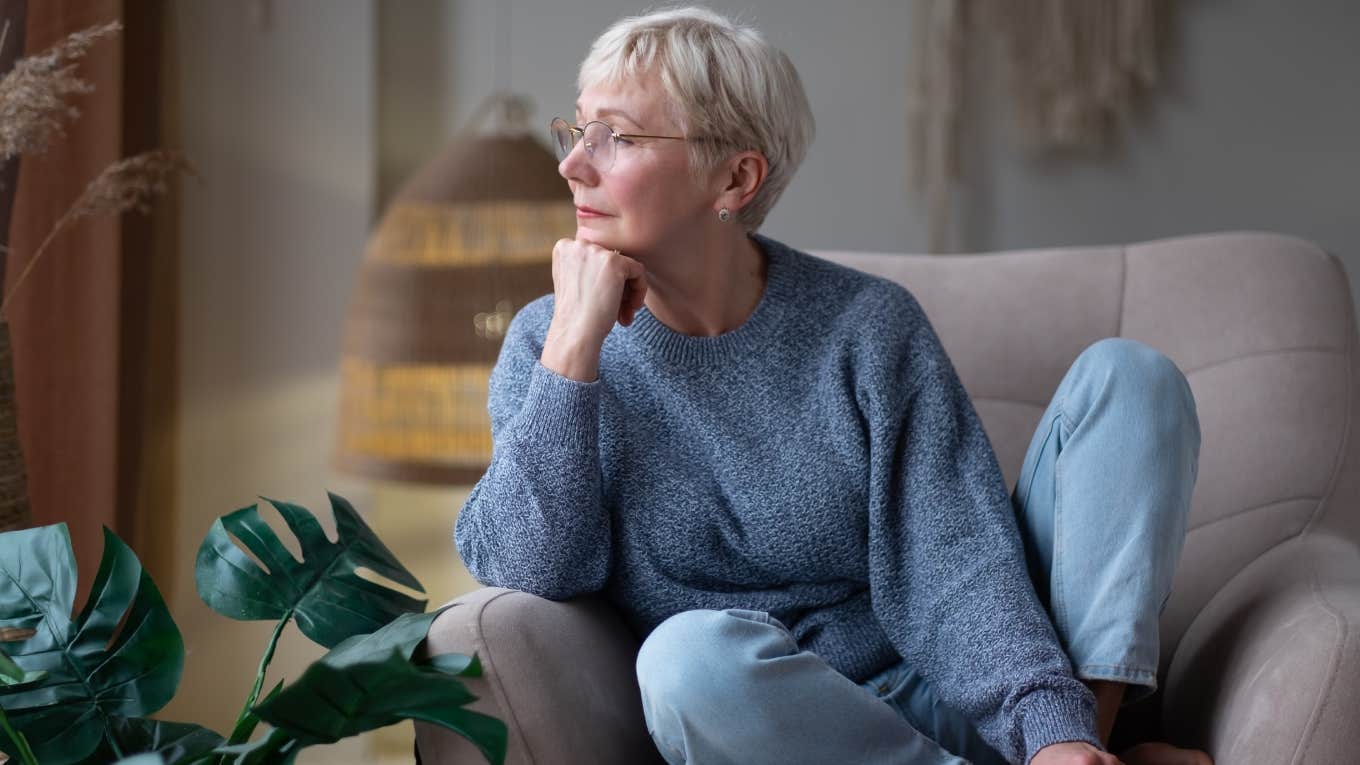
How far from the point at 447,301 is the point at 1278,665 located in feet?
4.45

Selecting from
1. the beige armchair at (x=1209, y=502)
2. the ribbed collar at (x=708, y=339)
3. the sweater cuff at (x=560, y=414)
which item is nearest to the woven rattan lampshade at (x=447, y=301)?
the beige armchair at (x=1209, y=502)

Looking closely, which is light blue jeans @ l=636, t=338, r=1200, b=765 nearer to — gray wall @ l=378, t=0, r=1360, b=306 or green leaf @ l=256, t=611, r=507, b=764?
green leaf @ l=256, t=611, r=507, b=764

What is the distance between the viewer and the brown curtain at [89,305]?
78.5 inches

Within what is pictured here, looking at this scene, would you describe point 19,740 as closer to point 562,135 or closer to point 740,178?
point 562,135

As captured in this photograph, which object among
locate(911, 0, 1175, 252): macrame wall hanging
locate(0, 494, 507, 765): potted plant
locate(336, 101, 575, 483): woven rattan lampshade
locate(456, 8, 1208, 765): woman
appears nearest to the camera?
locate(0, 494, 507, 765): potted plant

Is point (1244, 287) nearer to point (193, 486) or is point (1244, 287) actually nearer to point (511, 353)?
point (511, 353)

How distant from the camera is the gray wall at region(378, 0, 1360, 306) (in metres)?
2.50

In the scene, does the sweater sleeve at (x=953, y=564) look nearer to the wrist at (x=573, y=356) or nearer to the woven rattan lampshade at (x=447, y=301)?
the wrist at (x=573, y=356)

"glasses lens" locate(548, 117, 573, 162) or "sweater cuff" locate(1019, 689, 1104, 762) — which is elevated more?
"glasses lens" locate(548, 117, 573, 162)

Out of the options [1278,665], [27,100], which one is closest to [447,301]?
[27,100]

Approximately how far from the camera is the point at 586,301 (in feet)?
4.42

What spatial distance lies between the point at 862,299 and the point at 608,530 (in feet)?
1.22

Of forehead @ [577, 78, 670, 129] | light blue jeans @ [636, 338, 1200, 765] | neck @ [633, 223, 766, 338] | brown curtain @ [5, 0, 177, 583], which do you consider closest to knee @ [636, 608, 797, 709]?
light blue jeans @ [636, 338, 1200, 765]

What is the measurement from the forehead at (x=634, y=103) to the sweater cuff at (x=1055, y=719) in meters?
0.66
